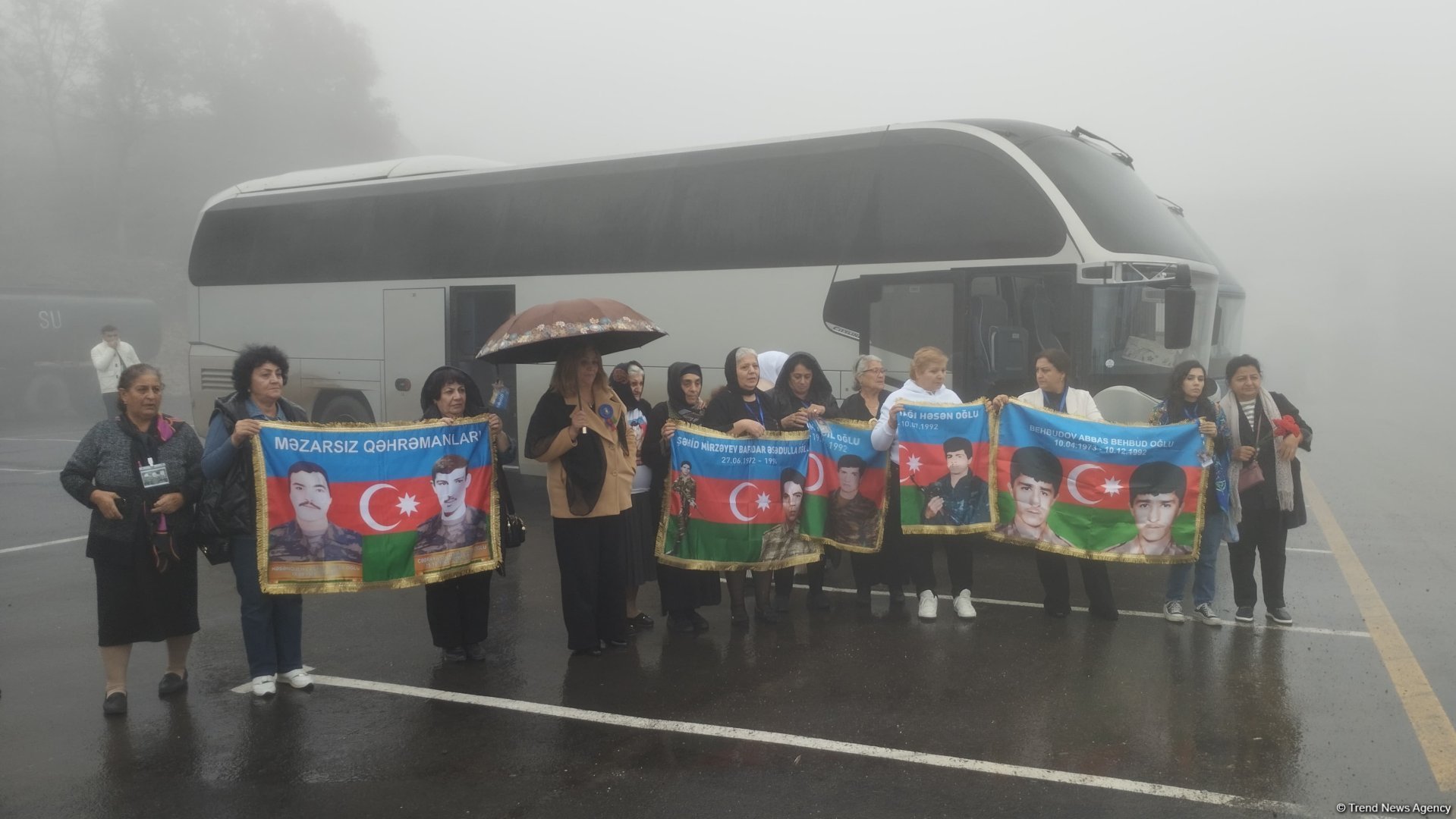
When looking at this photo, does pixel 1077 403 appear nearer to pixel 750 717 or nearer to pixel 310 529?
pixel 750 717

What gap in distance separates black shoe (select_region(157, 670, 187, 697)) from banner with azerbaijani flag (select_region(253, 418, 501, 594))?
2.40 ft

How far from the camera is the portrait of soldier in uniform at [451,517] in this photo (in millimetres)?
6141

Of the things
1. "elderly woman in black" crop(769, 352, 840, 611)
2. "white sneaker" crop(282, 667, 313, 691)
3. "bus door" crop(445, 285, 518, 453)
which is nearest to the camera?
"white sneaker" crop(282, 667, 313, 691)

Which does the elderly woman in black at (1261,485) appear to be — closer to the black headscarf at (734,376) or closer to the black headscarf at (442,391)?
the black headscarf at (734,376)

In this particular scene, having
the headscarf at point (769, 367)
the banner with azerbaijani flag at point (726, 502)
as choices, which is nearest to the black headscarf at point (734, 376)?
the banner with azerbaijani flag at point (726, 502)

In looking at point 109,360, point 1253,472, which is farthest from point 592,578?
point 109,360

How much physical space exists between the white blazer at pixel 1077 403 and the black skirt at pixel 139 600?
488 centimetres

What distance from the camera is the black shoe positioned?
5.71 m

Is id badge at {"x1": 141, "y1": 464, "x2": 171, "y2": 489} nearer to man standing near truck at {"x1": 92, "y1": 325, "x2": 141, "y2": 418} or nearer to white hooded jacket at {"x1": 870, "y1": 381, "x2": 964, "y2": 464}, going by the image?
white hooded jacket at {"x1": 870, "y1": 381, "x2": 964, "y2": 464}

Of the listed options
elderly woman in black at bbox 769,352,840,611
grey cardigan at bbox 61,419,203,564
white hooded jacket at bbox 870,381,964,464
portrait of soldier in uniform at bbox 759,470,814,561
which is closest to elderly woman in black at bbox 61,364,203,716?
grey cardigan at bbox 61,419,203,564

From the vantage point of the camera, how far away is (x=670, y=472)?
696 centimetres

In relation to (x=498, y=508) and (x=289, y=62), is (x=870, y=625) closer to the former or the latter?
(x=498, y=508)

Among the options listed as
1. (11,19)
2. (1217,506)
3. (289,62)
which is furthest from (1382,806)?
(289,62)

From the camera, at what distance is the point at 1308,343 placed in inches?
1406
